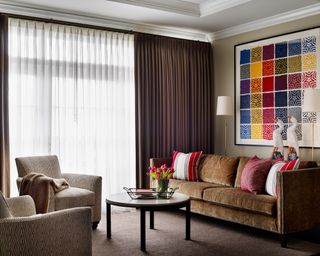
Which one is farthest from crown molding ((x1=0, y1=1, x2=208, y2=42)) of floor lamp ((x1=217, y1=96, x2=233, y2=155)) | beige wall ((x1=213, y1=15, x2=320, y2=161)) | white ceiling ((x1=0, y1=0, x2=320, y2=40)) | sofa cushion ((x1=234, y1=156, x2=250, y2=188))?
sofa cushion ((x1=234, y1=156, x2=250, y2=188))

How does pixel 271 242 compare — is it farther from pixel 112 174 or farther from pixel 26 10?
pixel 26 10

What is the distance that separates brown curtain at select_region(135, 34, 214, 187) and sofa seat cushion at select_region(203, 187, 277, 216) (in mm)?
1483

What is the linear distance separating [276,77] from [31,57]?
130 inches

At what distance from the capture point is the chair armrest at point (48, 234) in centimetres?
279

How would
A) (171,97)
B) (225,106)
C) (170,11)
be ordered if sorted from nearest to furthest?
(170,11), (225,106), (171,97)

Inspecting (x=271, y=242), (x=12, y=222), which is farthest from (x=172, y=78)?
(x=12, y=222)

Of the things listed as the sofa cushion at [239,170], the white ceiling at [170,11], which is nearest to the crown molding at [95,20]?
the white ceiling at [170,11]

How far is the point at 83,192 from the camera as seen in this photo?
4.92 m

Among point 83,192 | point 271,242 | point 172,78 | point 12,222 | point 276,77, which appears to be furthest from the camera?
point 172,78

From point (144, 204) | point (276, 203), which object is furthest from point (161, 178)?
point (276, 203)

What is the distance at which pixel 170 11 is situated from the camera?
5.73 meters

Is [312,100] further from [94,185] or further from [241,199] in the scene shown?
[94,185]

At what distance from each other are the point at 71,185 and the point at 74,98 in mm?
1249

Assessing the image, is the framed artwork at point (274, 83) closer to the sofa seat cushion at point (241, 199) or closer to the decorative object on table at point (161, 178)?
the sofa seat cushion at point (241, 199)
